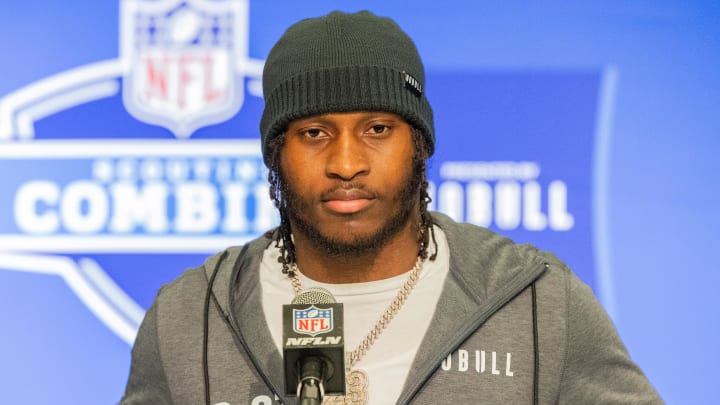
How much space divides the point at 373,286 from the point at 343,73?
373 mm

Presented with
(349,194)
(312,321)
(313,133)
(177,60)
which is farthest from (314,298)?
(177,60)

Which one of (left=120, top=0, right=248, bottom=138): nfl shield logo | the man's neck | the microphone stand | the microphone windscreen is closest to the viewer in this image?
the microphone stand

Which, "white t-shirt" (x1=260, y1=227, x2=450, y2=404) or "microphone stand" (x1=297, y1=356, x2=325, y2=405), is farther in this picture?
"white t-shirt" (x1=260, y1=227, x2=450, y2=404)

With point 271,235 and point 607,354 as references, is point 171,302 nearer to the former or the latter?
point 271,235

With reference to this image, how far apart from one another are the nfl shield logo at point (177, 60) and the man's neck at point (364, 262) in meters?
1.08

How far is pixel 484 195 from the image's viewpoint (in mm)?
2395

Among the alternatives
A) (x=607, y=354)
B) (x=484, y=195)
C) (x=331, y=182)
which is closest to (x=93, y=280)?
(x=484, y=195)

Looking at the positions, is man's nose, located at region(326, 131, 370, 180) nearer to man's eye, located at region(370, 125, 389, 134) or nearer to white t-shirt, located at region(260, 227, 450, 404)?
man's eye, located at region(370, 125, 389, 134)

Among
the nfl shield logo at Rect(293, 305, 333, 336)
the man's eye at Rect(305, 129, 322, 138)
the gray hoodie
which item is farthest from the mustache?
the nfl shield logo at Rect(293, 305, 333, 336)

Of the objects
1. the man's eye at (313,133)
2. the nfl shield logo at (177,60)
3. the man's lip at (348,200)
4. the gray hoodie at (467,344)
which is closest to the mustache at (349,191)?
the man's lip at (348,200)

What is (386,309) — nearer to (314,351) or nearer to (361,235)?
(361,235)

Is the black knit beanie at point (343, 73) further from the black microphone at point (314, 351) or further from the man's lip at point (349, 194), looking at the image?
Answer: the black microphone at point (314, 351)

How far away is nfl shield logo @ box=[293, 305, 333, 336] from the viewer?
99 centimetres

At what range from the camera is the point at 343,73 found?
1.42 metres
